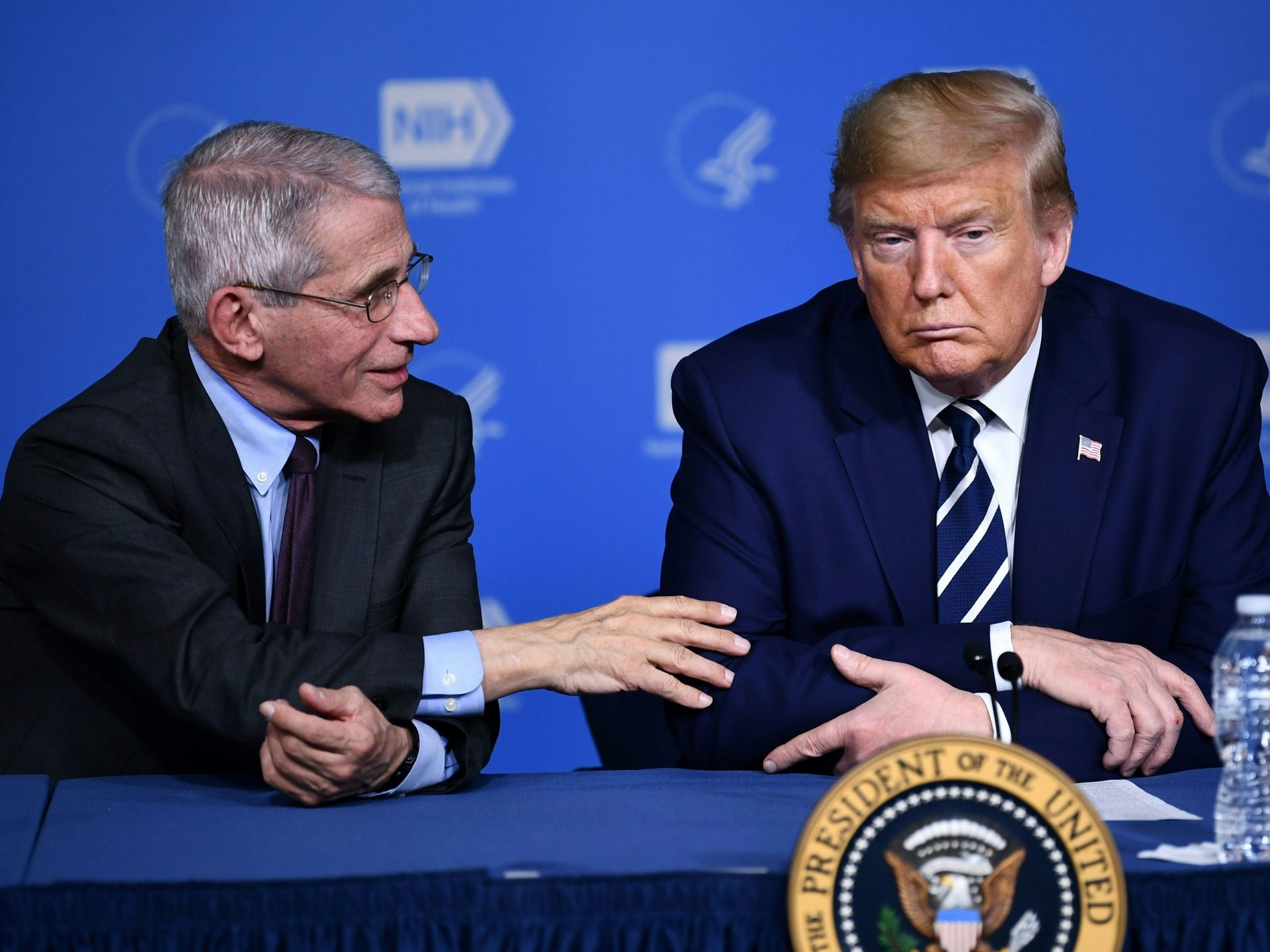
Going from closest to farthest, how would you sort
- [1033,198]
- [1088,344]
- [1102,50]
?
[1033,198] → [1088,344] → [1102,50]

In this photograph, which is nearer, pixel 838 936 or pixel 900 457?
pixel 838 936

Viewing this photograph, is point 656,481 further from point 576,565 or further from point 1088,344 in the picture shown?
point 1088,344

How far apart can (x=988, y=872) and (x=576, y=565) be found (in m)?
2.27

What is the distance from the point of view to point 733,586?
7.14 feet

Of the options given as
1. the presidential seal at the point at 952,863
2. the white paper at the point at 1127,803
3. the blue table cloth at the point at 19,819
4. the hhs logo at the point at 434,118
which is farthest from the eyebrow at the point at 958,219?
the hhs logo at the point at 434,118

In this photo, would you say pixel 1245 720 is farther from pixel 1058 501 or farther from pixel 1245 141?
pixel 1245 141

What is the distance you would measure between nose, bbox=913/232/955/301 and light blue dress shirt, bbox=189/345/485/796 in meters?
0.83

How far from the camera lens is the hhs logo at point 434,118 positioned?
131 inches

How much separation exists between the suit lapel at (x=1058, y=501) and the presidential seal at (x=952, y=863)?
101cm

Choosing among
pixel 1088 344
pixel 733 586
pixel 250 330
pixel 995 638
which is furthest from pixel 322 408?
pixel 1088 344

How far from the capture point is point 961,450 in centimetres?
225

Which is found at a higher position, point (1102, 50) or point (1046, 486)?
point (1102, 50)

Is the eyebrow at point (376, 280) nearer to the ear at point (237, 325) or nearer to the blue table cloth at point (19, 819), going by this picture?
the ear at point (237, 325)

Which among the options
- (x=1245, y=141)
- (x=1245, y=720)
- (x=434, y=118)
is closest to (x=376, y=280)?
(x=434, y=118)
